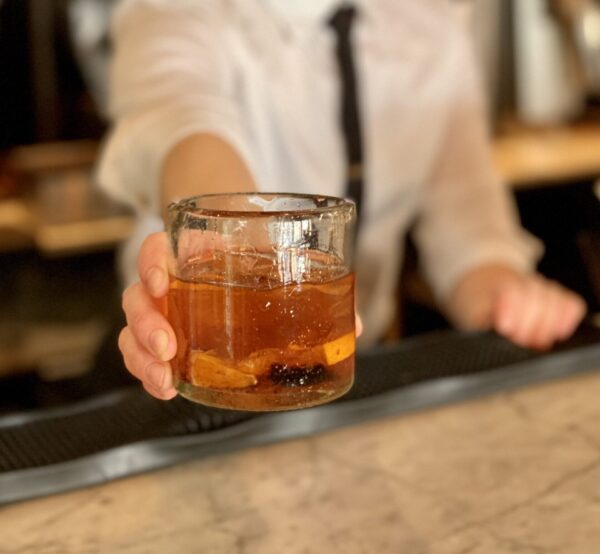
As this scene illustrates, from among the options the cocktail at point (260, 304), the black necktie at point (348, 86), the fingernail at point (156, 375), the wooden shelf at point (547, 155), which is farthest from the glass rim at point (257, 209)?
the wooden shelf at point (547, 155)

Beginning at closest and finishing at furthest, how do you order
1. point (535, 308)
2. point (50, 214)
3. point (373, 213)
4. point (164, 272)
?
point (164, 272) → point (535, 308) → point (373, 213) → point (50, 214)

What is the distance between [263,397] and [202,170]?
37 centimetres

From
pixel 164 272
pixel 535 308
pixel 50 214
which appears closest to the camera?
pixel 164 272

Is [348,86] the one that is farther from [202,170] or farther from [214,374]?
[214,374]

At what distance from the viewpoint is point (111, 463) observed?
76cm

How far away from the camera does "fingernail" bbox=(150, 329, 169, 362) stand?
1.97 ft

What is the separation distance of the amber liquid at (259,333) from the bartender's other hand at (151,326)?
0.02 metres

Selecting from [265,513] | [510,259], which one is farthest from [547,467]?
[510,259]

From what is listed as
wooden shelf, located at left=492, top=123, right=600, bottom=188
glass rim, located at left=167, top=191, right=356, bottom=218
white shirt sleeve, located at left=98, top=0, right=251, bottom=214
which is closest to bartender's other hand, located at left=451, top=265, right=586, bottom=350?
white shirt sleeve, located at left=98, top=0, right=251, bottom=214

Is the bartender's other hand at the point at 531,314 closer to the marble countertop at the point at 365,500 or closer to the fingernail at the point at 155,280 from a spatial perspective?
the marble countertop at the point at 365,500

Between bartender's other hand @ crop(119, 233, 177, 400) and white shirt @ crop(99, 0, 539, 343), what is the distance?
338mm

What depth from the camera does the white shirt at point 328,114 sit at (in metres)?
1.04

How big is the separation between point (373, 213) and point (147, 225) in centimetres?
36

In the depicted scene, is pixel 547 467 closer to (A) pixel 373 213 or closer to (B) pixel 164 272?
(B) pixel 164 272
